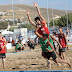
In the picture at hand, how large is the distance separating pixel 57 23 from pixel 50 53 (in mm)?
73221

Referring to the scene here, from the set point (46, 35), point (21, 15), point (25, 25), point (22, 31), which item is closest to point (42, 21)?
point (46, 35)

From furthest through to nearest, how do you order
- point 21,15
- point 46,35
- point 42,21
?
point 21,15 → point 42,21 → point 46,35

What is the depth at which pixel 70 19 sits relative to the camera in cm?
7150

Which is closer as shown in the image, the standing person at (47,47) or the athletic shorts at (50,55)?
the standing person at (47,47)

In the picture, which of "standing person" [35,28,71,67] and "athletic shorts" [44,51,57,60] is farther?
"athletic shorts" [44,51,57,60]

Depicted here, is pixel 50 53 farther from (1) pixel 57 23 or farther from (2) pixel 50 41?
(1) pixel 57 23

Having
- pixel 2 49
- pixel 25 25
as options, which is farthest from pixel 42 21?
pixel 25 25

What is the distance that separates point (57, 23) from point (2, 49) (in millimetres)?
71908

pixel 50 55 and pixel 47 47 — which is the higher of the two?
pixel 47 47

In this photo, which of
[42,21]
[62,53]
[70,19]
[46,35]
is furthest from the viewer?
[70,19]

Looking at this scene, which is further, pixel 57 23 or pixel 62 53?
pixel 57 23

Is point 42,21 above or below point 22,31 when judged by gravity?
above

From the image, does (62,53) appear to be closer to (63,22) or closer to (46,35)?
(46,35)

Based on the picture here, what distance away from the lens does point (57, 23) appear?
265 feet
